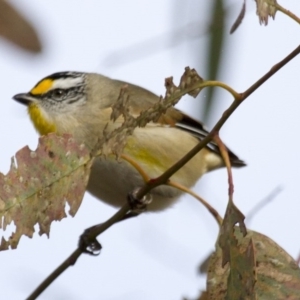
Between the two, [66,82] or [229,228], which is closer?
[229,228]

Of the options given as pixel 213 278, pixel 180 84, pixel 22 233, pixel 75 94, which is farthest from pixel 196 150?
pixel 75 94

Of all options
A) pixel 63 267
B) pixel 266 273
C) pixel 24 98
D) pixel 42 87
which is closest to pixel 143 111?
pixel 266 273

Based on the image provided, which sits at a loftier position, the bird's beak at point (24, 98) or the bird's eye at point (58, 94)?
the bird's eye at point (58, 94)

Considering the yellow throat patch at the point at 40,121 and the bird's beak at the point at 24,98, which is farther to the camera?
the bird's beak at the point at 24,98

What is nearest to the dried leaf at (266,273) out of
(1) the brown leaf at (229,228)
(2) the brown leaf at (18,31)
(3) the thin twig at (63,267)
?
(1) the brown leaf at (229,228)

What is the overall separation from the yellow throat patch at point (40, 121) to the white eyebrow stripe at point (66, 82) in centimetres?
27

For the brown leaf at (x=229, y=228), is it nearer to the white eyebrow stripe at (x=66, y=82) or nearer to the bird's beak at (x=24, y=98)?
the bird's beak at (x=24, y=98)

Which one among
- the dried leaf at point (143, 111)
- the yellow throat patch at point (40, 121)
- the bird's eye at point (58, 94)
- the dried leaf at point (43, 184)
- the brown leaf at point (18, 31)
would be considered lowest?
the dried leaf at point (43, 184)

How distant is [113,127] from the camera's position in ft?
11.0

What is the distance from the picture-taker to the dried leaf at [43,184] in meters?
1.51

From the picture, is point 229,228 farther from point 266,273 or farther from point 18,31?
point 18,31

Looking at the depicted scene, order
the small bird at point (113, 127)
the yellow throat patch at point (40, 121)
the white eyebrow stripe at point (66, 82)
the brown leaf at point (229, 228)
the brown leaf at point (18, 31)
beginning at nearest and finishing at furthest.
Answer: the brown leaf at point (229, 228), the brown leaf at point (18, 31), the small bird at point (113, 127), the yellow throat patch at point (40, 121), the white eyebrow stripe at point (66, 82)

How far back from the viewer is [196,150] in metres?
1.52

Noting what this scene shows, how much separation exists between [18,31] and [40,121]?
6.40ft
